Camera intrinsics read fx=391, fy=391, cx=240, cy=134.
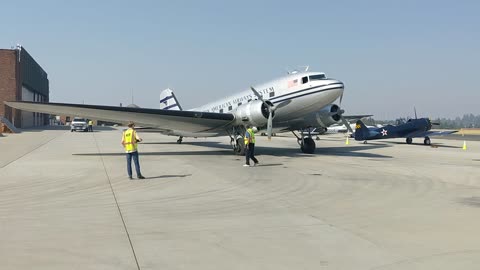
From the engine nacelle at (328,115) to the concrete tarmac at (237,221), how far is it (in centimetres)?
832

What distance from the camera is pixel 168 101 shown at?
1241 inches

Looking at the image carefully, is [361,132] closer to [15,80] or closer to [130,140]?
[130,140]

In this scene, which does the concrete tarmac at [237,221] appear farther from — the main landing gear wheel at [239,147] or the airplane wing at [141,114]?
the main landing gear wheel at [239,147]

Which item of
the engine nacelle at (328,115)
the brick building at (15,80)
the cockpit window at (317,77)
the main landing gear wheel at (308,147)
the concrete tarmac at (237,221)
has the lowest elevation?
the concrete tarmac at (237,221)

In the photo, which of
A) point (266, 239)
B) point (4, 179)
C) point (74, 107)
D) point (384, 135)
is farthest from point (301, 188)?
point (384, 135)

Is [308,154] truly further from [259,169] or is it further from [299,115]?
[259,169]

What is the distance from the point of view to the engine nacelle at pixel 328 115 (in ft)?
68.1

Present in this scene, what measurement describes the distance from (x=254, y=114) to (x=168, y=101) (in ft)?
47.1

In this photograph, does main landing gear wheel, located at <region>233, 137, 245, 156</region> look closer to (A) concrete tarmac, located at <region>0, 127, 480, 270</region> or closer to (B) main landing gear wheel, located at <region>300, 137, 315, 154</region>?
(B) main landing gear wheel, located at <region>300, 137, 315, 154</region>

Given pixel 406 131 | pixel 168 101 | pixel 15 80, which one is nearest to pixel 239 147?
pixel 168 101

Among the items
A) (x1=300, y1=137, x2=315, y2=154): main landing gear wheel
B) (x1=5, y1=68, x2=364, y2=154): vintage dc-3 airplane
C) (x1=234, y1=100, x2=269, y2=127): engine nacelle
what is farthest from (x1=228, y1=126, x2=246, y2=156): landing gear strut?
(x1=300, y1=137, x2=315, y2=154): main landing gear wheel

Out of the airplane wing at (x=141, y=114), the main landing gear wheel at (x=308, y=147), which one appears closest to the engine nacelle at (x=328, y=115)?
Result: the main landing gear wheel at (x=308, y=147)

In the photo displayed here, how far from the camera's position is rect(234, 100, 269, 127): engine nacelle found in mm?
18625

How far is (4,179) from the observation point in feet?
37.2
